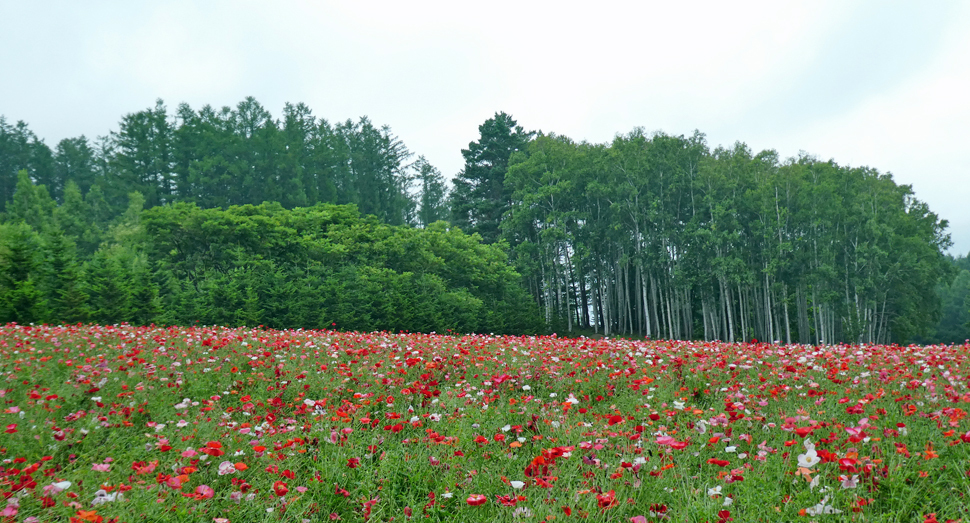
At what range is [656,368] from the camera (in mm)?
6711

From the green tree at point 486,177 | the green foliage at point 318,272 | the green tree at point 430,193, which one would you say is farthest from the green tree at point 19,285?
the green tree at point 430,193

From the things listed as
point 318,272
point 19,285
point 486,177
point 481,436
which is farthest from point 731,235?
point 19,285

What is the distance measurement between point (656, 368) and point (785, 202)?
2647cm

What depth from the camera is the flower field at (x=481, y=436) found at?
3109mm

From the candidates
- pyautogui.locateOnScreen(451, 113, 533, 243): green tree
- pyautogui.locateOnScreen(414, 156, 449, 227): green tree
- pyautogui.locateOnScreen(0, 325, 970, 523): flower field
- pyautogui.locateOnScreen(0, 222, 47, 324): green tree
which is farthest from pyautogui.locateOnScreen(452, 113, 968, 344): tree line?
pyautogui.locateOnScreen(0, 325, 970, 523): flower field

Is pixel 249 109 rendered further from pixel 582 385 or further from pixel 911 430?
pixel 911 430

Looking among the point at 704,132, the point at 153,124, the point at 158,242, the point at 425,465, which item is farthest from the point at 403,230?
the point at 153,124

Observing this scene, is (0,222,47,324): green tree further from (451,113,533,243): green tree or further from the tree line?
(451,113,533,243): green tree

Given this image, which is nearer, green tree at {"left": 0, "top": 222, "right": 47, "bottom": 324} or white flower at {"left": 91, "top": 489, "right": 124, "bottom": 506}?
white flower at {"left": 91, "top": 489, "right": 124, "bottom": 506}

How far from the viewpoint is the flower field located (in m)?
3.11

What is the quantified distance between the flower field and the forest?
13.2 m

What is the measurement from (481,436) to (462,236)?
80.8 feet

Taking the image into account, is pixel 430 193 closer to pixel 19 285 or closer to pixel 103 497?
pixel 19 285

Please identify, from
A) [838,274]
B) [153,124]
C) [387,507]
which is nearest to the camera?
[387,507]
